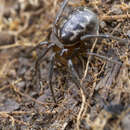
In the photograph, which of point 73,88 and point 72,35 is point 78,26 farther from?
point 73,88

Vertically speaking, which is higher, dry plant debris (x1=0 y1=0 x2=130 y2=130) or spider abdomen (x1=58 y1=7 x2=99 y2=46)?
spider abdomen (x1=58 y1=7 x2=99 y2=46)

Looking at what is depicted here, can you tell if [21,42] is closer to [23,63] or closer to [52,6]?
[23,63]

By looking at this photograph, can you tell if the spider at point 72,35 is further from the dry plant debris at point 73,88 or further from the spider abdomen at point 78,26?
the dry plant debris at point 73,88

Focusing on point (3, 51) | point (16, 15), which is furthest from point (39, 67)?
point (16, 15)

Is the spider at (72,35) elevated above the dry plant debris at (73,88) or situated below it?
above

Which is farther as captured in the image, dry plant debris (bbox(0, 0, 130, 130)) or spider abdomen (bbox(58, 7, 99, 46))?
spider abdomen (bbox(58, 7, 99, 46))

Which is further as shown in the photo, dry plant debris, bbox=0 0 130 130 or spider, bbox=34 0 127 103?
spider, bbox=34 0 127 103

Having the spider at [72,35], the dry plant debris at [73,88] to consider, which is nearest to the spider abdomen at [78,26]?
the spider at [72,35]

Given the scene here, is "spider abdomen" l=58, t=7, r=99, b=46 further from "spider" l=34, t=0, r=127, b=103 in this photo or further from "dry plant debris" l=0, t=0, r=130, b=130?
"dry plant debris" l=0, t=0, r=130, b=130

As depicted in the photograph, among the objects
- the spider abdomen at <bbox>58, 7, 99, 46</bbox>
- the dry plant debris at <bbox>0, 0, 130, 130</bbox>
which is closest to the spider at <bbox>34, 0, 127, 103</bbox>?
the spider abdomen at <bbox>58, 7, 99, 46</bbox>
